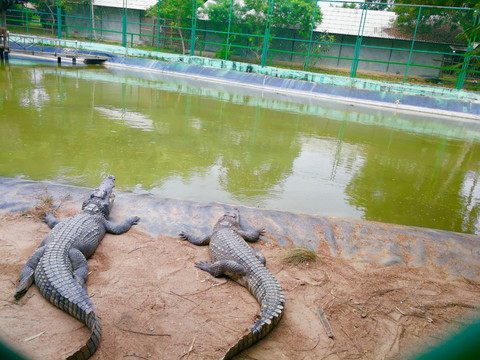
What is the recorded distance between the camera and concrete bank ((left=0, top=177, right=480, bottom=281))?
375 centimetres

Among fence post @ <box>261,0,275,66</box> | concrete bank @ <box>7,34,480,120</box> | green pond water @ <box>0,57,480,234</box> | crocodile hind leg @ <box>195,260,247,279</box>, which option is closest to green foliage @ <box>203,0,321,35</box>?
fence post @ <box>261,0,275,66</box>

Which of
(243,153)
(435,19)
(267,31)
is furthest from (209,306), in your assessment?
(435,19)

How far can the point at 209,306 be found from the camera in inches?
109

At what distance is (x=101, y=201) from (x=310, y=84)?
14208 mm

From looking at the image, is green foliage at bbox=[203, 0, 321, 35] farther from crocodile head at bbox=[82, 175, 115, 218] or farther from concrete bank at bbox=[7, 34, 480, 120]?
crocodile head at bbox=[82, 175, 115, 218]

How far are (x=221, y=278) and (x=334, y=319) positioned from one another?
989 millimetres

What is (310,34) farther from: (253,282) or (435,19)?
(253,282)

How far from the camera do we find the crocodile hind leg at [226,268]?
3076mm

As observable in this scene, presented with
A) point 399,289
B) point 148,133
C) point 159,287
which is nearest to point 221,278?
point 159,287

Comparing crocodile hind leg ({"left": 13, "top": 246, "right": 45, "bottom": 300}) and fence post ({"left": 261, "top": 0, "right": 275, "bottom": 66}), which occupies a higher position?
fence post ({"left": 261, "top": 0, "right": 275, "bottom": 66})

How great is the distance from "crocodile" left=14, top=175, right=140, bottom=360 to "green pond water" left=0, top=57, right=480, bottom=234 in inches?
49.0

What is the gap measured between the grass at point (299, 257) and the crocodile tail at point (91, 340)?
175 cm

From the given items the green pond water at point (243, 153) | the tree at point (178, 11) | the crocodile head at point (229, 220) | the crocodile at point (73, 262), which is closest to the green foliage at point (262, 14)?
the tree at point (178, 11)

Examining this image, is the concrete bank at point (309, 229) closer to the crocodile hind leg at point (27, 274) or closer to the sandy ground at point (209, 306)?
the sandy ground at point (209, 306)
